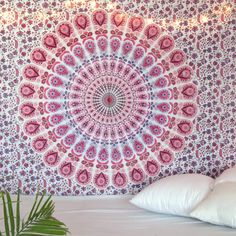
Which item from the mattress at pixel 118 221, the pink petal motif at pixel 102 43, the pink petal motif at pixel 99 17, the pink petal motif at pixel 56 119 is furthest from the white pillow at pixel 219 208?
the pink petal motif at pixel 99 17

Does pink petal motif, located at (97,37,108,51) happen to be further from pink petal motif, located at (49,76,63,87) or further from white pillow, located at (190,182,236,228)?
white pillow, located at (190,182,236,228)

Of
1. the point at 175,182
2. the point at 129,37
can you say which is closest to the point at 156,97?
the point at 129,37

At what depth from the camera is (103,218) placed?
1914 mm

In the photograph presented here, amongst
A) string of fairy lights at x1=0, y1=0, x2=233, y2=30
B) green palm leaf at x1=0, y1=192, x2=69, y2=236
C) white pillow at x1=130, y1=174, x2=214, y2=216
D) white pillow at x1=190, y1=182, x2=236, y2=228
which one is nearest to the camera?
green palm leaf at x1=0, y1=192, x2=69, y2=236

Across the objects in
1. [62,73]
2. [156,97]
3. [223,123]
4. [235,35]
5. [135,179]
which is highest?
[235,35]

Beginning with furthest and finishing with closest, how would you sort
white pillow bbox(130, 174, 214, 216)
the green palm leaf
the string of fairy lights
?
1. the string of fairy lights
2. white pillow bbox(130, 174, 214, 216)
3. the green palm leaf

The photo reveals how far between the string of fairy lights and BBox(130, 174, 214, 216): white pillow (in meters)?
1.04

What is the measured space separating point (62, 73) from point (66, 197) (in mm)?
862

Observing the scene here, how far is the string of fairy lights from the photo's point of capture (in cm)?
229

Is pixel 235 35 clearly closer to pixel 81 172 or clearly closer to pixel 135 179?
pixel 135 179

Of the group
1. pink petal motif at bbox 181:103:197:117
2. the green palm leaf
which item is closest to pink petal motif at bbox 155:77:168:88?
pink petal motif at bbox 181:103:197:117

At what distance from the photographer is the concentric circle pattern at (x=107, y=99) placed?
2311 mm

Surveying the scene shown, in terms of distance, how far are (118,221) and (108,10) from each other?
139cm

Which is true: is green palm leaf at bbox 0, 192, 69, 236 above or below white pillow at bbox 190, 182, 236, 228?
above
